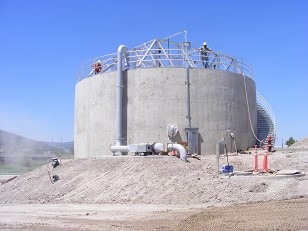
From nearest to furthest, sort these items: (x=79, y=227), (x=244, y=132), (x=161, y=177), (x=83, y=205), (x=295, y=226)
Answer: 1. (x=295, y=226)
2. (x=79, y=227)
3. (x=83, y=205)
4. (x=161, y=177)
5. (x=244, y=132)

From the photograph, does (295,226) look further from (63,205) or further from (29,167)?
(29,167)

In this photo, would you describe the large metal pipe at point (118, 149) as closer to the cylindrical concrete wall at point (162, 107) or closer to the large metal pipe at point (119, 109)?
the large metal pipe at point (119, 109)

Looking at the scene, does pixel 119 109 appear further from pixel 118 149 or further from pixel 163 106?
pixel 163 106

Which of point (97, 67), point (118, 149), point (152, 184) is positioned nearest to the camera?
point (152, 184)

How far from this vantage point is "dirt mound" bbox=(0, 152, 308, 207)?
1614cm

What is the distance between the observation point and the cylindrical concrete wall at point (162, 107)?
25.4m

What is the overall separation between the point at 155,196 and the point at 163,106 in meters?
9.07

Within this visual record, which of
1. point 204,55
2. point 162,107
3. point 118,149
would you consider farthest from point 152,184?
point 204,55

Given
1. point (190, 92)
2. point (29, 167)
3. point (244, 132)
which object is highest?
point (190, 92)

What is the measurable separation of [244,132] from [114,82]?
8.92 metres

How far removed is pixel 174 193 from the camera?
17094mm

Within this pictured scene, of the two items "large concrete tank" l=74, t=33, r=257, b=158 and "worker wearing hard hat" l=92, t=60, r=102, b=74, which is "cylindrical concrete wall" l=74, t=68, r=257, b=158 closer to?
"large concrete tank" l=74, t=33, r=257, b=158

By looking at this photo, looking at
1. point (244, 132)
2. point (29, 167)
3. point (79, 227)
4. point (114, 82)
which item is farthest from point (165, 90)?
point (29, 167)

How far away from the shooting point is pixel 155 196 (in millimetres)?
17125
